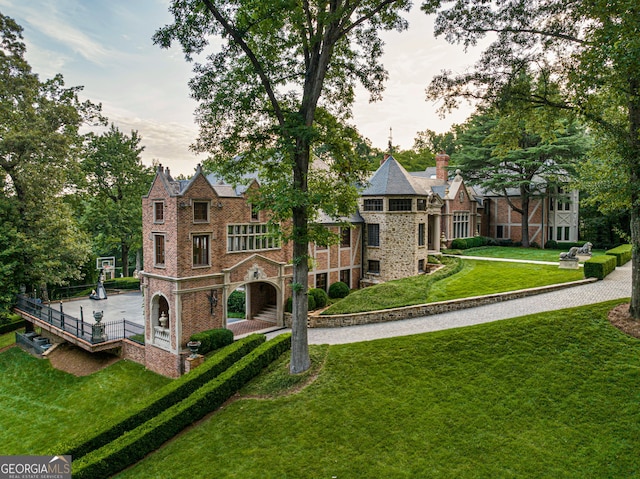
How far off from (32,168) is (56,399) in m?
13.3

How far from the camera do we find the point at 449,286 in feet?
71.6

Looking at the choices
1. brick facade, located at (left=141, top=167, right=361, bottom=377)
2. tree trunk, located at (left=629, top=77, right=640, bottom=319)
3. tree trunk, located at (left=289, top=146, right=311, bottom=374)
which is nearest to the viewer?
tree trunk, located at (left=629, top=77, right=640, bottom=319)

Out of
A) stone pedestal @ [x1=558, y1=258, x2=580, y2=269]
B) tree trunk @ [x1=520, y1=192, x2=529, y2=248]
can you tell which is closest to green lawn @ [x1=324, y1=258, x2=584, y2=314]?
stone pedestal @ [x1=558, y1=258, x2=580, y2=269]

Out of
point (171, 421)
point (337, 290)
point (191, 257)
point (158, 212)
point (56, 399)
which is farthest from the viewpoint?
point (337, 290)

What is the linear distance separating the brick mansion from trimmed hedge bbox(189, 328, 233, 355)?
2.25 ft

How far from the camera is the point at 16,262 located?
2192 centimetres

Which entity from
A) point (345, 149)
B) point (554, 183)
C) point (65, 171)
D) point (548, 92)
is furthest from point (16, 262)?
point (554, 183)

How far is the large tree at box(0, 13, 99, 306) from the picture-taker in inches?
871

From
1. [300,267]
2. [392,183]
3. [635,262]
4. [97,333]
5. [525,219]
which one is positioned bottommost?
[97,333]

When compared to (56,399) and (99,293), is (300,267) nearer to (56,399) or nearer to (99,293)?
(56,399)

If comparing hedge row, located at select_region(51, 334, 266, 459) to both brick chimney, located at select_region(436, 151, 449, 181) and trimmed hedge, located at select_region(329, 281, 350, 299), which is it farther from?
brick chimney, located at select_region(436, 151, 449, 181)

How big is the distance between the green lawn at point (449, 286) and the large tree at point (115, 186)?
23311mm

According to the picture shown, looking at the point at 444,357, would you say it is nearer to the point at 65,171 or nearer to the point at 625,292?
the point at 625,292

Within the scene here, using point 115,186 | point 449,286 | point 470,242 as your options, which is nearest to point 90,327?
point 449,286
